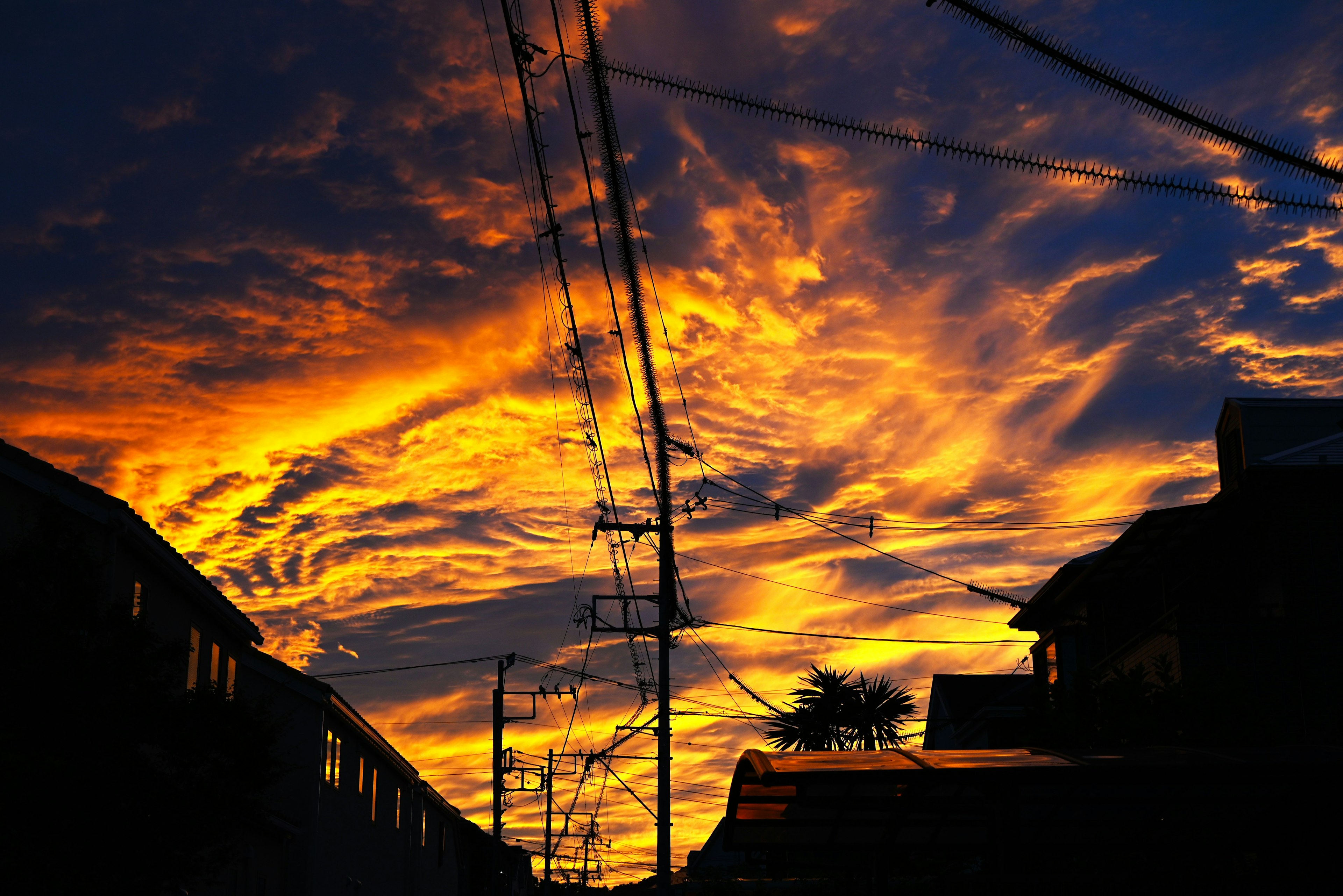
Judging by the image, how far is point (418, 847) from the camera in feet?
139

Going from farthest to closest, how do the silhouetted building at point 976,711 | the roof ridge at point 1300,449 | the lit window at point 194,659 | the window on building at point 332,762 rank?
the silhouetted building at point 976,711, the window on building at point 332,762, the roof ridge at point 1300,449, the lit window at point 194,659

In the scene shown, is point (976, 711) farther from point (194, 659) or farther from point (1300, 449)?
point (194, 659)

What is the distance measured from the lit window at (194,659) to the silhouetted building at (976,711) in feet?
69.6

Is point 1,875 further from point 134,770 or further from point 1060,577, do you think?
point 1060,577

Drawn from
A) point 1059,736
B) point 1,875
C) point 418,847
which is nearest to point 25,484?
point 1,875

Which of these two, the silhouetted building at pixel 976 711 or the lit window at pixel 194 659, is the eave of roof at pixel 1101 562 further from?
the lit window at pixel 194 659

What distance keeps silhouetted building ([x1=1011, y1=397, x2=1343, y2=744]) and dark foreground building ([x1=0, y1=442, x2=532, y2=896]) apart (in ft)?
56.8

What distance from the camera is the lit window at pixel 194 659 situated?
20.5 metres

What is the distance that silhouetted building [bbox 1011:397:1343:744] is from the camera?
22406mm

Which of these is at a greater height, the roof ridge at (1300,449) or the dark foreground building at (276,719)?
the roof ridge at (1300,449)

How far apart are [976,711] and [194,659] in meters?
35.4

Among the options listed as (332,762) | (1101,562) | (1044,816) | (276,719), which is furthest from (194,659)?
(1101,562)

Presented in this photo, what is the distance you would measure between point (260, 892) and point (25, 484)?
38.3 ft

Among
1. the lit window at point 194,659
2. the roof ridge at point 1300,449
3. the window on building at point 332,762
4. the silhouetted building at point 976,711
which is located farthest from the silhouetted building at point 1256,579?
the window on building at point 332,762
